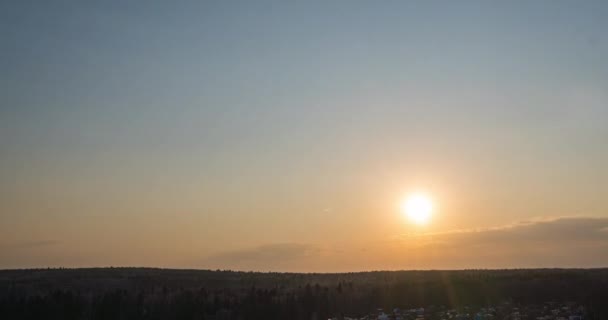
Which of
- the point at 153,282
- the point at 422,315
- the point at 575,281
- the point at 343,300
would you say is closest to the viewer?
the point at 422,315

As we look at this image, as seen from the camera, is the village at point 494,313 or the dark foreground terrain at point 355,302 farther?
the dark foreground terrain at point 355,302

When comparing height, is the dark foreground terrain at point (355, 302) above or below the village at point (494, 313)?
above

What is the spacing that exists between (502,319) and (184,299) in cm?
2083

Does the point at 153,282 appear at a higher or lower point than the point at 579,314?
higher

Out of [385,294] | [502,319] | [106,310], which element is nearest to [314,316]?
[385,294]

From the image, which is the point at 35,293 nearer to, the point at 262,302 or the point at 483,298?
the point at 262,302

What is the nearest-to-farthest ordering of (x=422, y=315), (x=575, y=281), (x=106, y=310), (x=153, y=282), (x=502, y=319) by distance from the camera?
(x=502, y=319) → (x=422, y=315) → (x=106, y=310) → (x=575, y=281) → (x=153, y=282)

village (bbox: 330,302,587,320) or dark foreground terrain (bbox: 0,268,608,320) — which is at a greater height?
dark foreground terrain (bbox: 0,268,608,320)

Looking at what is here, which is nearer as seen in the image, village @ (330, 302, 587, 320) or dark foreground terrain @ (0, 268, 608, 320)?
village @ (330, 302, 587, 320)

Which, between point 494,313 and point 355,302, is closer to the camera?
point 494,313

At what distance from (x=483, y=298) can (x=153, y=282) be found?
2969cm

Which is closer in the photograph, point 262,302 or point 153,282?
point 262,302

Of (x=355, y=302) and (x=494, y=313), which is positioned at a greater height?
(x=355, y=302)

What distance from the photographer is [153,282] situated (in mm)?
53125
